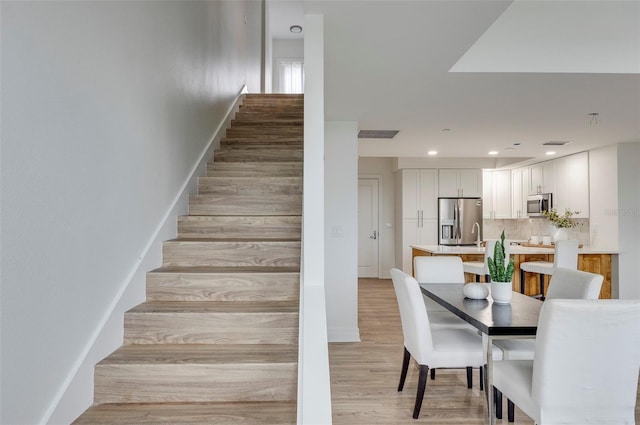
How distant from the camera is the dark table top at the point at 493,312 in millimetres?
2059

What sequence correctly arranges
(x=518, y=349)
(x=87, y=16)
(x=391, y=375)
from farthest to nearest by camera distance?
(x=391, y=375)
(x=518, y=349)
(x=87, y=16)

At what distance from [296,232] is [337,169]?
4.72 feet

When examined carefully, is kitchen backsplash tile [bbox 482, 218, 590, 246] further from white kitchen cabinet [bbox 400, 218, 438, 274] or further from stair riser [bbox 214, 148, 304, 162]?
stair riser [bbox 214, 148, 304, 162]

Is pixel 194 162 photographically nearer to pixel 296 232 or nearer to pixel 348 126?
pixel 296 232

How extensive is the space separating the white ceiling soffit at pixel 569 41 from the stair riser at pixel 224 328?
2.14 m

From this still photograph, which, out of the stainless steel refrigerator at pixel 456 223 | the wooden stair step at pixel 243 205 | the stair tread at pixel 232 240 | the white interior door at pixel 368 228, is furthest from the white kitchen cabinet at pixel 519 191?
the stair tread at pixel 232 240

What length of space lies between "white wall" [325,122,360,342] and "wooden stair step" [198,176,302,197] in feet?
3.07

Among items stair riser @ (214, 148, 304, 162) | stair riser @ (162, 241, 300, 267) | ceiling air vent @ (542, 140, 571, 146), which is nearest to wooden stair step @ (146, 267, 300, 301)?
stair riser @ (162, 241, 300, 267)

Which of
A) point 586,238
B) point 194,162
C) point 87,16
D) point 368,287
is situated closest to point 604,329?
point 87,16

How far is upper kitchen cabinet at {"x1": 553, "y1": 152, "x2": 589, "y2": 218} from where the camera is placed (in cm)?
567

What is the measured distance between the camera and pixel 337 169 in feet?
13.5

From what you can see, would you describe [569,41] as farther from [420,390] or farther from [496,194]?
[496,194]

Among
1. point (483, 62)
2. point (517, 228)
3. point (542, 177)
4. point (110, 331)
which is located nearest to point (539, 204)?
point (542, 177)

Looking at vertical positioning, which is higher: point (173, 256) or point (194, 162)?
point (194, 162)
